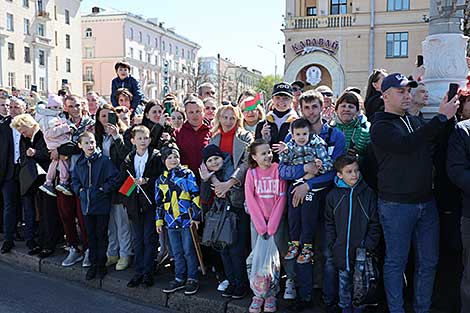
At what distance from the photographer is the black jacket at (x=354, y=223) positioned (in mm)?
4012

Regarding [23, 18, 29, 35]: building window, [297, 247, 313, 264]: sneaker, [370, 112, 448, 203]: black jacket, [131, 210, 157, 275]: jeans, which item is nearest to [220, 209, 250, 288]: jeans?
[297, 247, 313, 264]: sneaker

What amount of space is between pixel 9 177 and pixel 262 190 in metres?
4.14

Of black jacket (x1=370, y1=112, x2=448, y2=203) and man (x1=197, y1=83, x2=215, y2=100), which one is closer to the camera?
black jacket (x1=370, y1=112, x2=448, y2=203)

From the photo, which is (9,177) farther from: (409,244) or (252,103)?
(409,244)

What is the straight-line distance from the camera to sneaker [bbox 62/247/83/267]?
19.6ft

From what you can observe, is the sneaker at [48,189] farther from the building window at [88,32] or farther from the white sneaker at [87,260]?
the building window at [88,32]

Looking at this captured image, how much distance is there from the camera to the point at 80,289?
18.2 feet

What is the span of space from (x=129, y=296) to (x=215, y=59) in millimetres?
103737

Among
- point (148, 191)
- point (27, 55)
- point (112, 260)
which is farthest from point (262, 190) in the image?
point (27, 55)

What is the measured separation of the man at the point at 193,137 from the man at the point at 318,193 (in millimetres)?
1309

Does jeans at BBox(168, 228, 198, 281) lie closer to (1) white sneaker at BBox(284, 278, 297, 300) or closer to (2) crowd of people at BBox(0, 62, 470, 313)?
(2) crowd of people at BBox(0, 62, 470, 313)

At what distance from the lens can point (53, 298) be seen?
528cm

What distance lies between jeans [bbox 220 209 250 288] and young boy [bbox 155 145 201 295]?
1.56 feet

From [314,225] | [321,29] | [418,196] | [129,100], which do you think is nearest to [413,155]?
[418,196]
